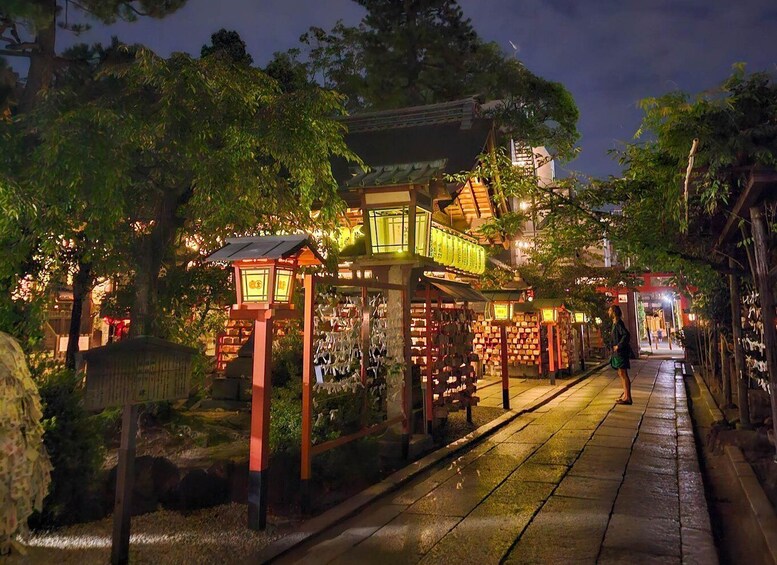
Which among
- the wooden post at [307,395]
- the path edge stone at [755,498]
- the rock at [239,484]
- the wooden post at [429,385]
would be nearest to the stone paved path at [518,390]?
the wooden post at [429,385]

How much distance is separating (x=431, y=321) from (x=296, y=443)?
14.4 feet

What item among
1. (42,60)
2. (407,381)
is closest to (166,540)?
(407,381)

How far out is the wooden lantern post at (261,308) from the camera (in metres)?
5.93

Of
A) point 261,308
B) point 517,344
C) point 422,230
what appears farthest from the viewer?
point 517,344

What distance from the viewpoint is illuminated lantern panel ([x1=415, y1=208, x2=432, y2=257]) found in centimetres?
965

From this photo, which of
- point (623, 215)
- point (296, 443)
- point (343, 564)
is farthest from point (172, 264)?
point (623, 215)

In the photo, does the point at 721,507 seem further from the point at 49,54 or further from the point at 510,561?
the point at 49,54

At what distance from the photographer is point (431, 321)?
11.0m

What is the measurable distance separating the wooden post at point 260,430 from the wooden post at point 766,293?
22.3 ft

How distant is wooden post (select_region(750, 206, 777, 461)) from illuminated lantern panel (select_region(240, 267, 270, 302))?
6.76 metres

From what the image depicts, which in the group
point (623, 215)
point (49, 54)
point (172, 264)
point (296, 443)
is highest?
point (49, 54)

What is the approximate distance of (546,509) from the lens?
6551 mm

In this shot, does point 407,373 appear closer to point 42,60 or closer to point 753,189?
point 753,189

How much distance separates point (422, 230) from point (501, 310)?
7342 millimetres
